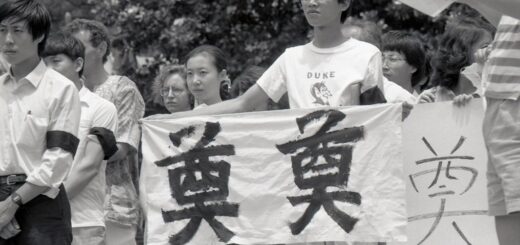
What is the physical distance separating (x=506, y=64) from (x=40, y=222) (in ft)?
8.21

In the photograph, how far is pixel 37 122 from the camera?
6562 mm

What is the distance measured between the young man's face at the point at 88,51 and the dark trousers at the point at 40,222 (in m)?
2.25

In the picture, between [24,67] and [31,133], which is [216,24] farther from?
[31,133]

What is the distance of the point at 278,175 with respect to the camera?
6762 mm

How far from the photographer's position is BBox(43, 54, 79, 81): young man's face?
8070mm

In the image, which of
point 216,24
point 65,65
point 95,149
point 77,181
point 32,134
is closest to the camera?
point 32,134

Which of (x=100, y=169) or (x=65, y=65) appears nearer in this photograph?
(x=100, y=169)

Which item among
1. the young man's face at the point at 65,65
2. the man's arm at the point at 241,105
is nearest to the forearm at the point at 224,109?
the man's arm at the point at 241,105

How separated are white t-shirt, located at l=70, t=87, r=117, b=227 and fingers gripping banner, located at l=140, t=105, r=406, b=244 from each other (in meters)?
0.65

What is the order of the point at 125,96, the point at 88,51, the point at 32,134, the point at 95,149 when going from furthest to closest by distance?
the point at 88,51, the point at 125,96, the point at 95,149, the point at 32,134

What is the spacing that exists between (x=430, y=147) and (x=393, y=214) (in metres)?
0.68

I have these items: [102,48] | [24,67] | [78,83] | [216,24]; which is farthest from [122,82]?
[216,24]

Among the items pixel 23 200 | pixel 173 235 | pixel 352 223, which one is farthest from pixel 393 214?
pixel 23 200

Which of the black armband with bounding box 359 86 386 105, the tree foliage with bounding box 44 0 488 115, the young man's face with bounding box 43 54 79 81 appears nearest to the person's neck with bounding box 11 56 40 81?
the young man's face with bounding box 43 54 79 81
